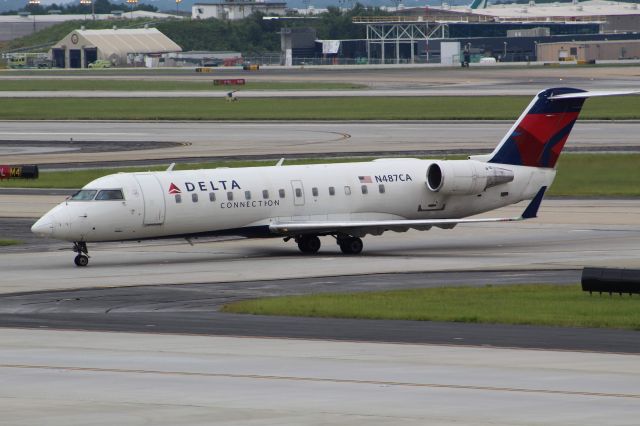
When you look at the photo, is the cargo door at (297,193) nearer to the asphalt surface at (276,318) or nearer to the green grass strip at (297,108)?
the asphalt surface at (276,318)

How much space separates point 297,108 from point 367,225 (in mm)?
71593

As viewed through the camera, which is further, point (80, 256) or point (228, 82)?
point (228, 82)

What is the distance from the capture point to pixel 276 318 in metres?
28.9

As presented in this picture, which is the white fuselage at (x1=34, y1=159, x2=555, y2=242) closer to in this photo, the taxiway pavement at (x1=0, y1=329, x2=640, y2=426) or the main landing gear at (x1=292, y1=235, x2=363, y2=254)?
the main landing gear at (x1=292, y1=235, x2=363, y2=254)

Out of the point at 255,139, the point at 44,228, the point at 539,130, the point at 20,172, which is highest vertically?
the point at 539,130

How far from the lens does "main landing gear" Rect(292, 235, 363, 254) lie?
140ft

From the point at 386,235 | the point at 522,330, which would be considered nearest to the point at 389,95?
the point at 386,235

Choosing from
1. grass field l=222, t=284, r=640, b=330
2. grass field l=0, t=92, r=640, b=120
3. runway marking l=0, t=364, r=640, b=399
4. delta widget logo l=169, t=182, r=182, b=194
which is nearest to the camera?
runway marking l=0, t=364, r=640, b=399

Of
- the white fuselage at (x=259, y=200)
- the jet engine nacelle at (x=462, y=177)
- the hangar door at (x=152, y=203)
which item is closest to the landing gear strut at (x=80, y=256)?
the white fuselage at (x=259, y=200)

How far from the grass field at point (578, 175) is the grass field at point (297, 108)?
1181 inches

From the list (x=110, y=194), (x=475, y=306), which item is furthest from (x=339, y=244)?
(x=475, y=306)

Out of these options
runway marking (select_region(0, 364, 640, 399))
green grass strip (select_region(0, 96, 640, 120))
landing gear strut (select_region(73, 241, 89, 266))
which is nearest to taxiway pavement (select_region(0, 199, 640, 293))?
landing gear strut (select_region(73, 241, 89, 266))

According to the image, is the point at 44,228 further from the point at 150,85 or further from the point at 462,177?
the point at 150,85

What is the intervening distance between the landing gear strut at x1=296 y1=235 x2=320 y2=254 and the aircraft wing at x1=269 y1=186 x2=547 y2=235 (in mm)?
833
